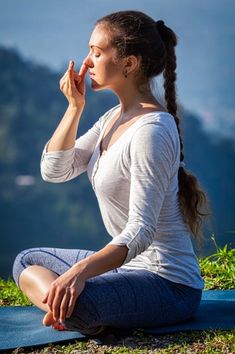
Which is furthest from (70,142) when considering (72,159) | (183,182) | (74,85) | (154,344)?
(154,344)

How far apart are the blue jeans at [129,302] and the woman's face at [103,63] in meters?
0.70

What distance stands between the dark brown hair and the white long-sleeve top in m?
0.06

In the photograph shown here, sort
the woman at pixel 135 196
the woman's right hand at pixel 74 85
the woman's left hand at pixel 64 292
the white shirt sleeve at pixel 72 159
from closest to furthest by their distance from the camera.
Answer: the woman's left hand at pixel 64 292 < the woman at pixel 135 196 < the woman's right hand at pixel 74 85 < the white shirt sleeve at pixel 72 159

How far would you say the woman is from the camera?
112 inches

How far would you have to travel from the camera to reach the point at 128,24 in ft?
9.85

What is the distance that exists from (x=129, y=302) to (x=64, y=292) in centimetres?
32

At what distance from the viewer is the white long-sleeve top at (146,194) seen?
2.81 m

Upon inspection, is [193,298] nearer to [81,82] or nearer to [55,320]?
[55,320]

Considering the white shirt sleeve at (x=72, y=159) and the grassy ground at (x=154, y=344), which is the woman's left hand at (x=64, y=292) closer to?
the grassy ground at (x=154, y=344)

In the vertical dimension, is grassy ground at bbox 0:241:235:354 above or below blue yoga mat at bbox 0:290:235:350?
above

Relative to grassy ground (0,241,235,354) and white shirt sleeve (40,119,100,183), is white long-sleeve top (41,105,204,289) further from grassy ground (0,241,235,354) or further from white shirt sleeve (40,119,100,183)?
grassy ground (0,241,235,354)

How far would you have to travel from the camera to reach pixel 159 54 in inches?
120

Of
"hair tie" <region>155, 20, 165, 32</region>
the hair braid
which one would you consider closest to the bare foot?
the hair braid

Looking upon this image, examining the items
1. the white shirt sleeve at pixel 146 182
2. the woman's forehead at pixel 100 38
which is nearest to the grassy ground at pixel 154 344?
the white shirt sleeve at pixel 146 182
